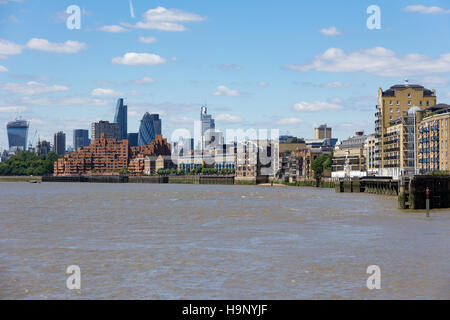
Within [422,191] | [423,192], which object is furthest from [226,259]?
[423,192]

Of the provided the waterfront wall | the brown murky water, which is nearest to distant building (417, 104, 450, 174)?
the waterfront wall

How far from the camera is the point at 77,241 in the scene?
47438mm

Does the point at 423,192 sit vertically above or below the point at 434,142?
below

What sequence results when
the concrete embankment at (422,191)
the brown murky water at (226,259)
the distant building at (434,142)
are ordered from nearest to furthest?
the brown murky water at (226,259) → the concrete embankment at (422,191) → the distant building at (434,142)

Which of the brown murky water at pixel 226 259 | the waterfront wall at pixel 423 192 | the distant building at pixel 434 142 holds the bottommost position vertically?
the brown murky water at pixel 226 259

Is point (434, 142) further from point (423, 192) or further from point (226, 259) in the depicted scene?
point (226, 259)

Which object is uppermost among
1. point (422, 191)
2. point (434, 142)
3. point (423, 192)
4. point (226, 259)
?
point (434, 142)

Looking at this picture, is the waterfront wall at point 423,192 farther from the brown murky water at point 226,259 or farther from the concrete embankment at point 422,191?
the brown murky water at point 226,259

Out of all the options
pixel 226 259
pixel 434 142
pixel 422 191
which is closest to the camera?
pixel 226 259

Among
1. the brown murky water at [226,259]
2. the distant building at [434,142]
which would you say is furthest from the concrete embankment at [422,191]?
the distant building at [434,142]
